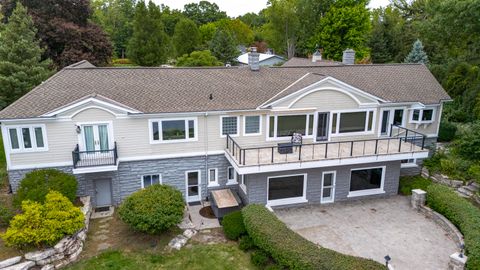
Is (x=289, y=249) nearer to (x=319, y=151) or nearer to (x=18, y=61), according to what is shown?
(x=319, y=151)

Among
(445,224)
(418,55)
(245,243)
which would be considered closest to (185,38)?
(418,55)

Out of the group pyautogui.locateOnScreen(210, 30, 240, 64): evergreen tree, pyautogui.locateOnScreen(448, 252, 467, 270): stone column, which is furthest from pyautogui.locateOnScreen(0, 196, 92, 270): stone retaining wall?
pyautogui.locateOnScreen(210, 30, 240, 64): evergreen tree

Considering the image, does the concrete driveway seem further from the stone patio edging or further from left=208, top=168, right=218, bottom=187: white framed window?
left=208, top=168, right=218, bottom=187: white framed window

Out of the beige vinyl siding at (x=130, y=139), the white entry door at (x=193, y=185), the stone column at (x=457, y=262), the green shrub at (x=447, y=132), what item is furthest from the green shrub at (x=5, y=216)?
the green shrub at (x=447, y=132)

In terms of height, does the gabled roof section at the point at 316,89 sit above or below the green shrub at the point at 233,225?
above

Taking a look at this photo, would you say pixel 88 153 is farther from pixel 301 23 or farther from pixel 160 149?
pixel 301 23

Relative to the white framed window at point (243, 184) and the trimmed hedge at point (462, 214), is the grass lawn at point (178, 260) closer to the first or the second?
the white framed window at point (243, 184)

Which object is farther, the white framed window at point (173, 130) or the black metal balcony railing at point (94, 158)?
the white framed window at point (173, 130)
